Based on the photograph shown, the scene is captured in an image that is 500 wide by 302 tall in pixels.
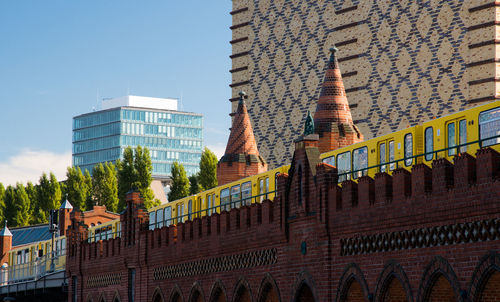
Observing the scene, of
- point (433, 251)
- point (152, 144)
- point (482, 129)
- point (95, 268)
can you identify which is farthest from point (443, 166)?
point (152, 144)

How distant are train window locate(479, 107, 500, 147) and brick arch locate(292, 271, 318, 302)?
6.26 meters

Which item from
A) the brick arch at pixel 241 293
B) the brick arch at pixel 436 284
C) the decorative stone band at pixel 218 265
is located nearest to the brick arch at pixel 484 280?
the brick arch at pixel 436 284

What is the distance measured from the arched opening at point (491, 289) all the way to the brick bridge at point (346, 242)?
0.07 ft

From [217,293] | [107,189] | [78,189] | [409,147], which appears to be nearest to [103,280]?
[217,293]

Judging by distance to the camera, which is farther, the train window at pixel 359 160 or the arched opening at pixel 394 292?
the train window at pixel 359 160

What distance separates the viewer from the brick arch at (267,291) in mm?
28016

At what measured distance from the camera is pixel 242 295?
3034cm

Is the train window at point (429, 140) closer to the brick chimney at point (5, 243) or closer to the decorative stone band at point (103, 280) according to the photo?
the decorative stone band at point (103, 280)

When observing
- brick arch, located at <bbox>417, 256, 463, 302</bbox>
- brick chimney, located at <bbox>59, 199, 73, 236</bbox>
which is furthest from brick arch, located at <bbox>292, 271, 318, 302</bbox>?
brick chimney, located at <bbox>59, 199, 73, 236</bbox>

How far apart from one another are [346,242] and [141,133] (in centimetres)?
16339

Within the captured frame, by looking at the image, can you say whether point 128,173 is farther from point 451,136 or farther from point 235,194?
point 451,136

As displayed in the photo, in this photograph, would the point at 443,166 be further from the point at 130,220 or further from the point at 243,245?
the point at 130,220

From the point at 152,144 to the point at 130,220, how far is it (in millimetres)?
147368

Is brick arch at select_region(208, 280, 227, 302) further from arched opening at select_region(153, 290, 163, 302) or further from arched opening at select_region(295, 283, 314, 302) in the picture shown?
arched opening at select_region(295, 283, 314, 302)
